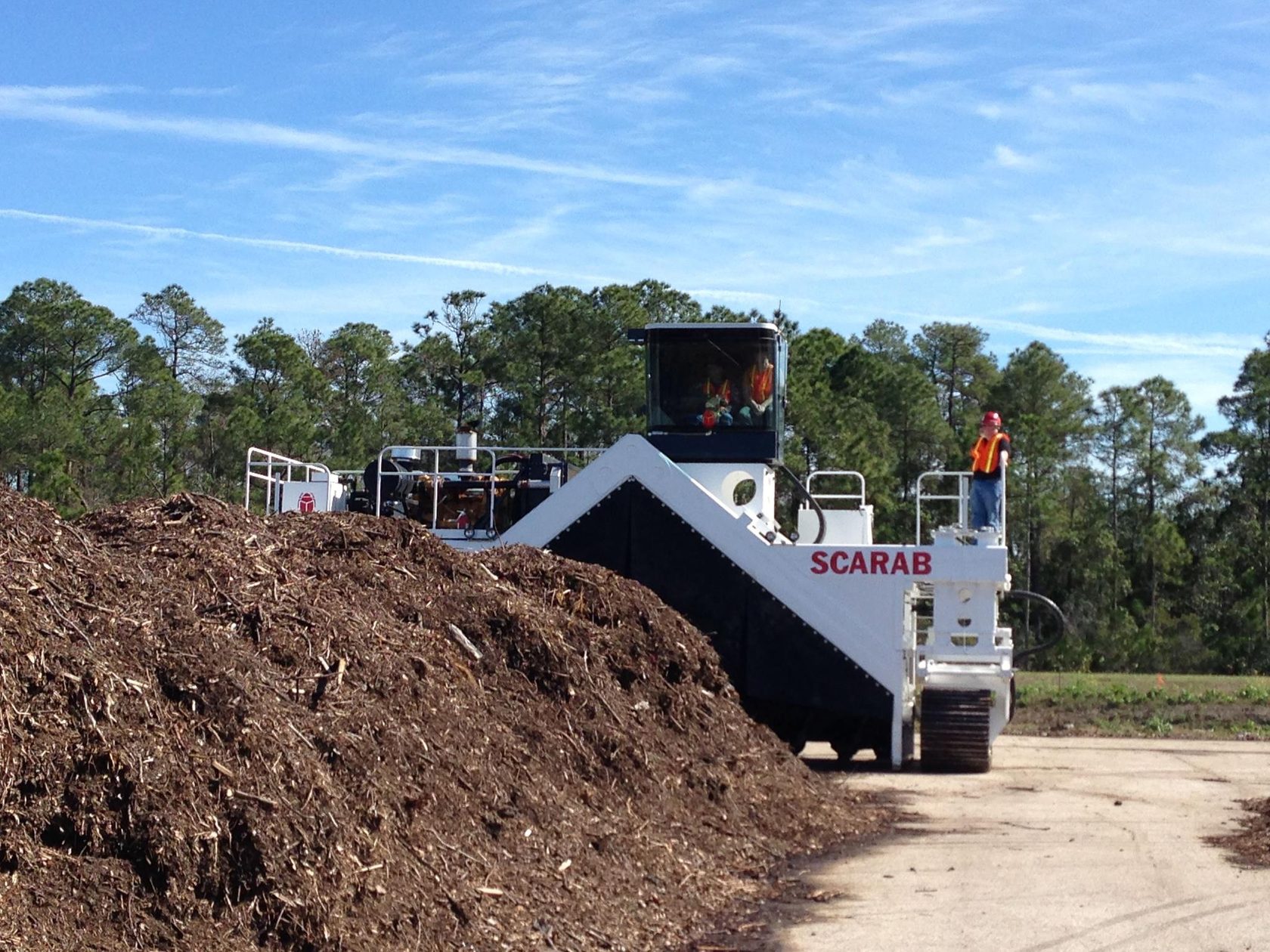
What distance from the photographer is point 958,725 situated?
14.9 meters

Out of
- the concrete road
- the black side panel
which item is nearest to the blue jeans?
the black side panel

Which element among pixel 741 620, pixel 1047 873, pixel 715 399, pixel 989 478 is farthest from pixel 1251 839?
pixel 715 399

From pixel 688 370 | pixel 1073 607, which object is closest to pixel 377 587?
pixel 688 370

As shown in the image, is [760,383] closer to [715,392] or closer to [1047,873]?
[715,392]

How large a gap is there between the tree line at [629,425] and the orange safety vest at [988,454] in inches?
1044

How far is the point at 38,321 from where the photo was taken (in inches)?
1794

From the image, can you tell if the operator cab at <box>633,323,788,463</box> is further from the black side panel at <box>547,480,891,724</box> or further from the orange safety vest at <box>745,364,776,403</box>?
the black side panel at <box>547,480,891,724</box>

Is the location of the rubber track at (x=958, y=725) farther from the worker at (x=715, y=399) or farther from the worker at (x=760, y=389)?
the worker at (x=715, y=399)

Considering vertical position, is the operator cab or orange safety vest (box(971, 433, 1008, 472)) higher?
the operator cab

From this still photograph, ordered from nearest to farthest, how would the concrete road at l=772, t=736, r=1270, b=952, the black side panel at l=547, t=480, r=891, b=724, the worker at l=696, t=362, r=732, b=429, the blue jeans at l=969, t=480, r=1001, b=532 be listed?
the concrete road at l=772, t=736, r=1270, b=952 → the black side panel at l=547, t=480, r=891, b=724 → the blue jeans at l=969, t=480, r=1001, b=532 → the worker at l=696, t=362, r=732, b=429

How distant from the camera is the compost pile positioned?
5.81 m

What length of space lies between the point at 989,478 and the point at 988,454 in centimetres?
25

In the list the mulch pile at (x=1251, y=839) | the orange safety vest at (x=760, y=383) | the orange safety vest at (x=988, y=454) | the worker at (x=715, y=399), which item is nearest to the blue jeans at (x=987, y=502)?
the orange safety vest at (x=988, y=454)

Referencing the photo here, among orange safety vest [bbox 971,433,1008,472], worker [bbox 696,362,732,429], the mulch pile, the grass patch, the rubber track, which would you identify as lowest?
the grass patch
